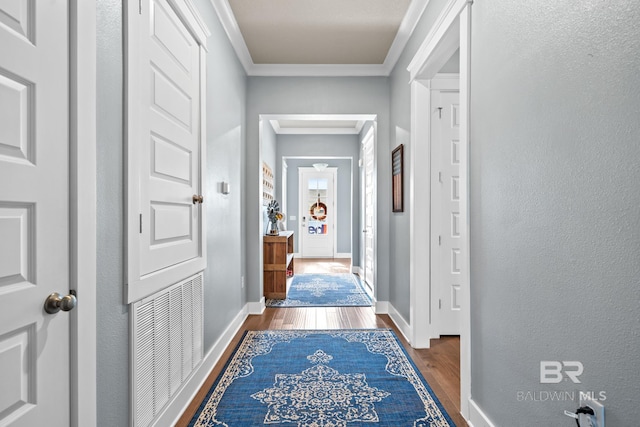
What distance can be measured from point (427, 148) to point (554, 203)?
1.87 meters

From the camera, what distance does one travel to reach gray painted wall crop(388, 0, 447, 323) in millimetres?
3232

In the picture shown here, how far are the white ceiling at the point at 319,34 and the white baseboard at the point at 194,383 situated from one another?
2585mm

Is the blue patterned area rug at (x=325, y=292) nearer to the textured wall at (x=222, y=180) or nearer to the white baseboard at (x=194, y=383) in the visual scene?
the textured wall at (x=222, y=180)

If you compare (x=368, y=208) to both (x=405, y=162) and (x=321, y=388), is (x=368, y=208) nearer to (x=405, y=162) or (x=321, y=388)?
(x=405, y=162)

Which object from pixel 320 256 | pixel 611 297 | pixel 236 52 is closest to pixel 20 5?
pixel 611 297

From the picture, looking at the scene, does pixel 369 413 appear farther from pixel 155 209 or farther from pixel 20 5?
pixel 20 5

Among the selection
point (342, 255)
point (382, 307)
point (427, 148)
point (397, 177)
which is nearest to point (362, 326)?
point (382, 307)

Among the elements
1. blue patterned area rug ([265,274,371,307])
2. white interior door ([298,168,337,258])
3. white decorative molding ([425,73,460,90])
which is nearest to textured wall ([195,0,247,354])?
blue patterned area rug ([265,274,371,307])

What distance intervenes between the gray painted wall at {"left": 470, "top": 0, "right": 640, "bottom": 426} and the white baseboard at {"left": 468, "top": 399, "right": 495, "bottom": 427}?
0.12ft

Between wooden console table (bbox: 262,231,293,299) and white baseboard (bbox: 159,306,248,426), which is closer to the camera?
white baseboard (bbox: 159,306,248,426)

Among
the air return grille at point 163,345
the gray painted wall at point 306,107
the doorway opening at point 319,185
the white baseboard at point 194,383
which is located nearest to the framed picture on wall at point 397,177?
the gray painted wall at point 306,107

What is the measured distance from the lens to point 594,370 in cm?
110

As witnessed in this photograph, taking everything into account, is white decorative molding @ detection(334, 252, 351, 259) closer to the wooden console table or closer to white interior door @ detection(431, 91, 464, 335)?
the wooden console table

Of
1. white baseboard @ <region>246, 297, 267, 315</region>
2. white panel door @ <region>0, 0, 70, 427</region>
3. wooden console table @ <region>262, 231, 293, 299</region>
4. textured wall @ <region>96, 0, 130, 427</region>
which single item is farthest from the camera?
wooden console table @ <region>262, 231, 293, 299</region>
